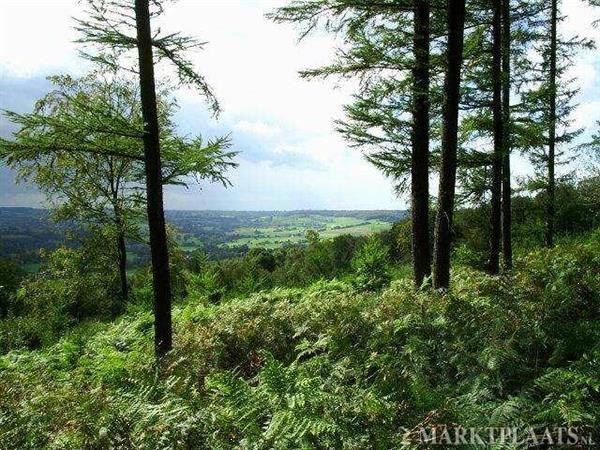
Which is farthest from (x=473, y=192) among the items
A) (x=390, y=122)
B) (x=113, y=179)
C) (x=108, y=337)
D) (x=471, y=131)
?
(x=113, y=179)

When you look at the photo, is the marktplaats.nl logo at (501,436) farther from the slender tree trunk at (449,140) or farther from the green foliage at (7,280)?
the green foliage at (7,280)

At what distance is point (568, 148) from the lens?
19.6 metres

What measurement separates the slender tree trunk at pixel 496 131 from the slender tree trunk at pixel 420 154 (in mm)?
3089

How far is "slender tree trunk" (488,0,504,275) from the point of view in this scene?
39.6ft

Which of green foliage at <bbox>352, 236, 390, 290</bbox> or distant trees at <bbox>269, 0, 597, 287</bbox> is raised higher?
distant trees at <bbox>269, 0, 597, 287</bbox>

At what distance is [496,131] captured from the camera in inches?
499

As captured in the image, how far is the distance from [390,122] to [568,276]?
4.87m

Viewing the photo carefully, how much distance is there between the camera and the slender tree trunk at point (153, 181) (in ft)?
26.8

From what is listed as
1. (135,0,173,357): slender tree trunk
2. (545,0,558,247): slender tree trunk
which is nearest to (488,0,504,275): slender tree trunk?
(545,0,558,247): slender tree trunk

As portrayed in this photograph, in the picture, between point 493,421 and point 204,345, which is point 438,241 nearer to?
point 204,345

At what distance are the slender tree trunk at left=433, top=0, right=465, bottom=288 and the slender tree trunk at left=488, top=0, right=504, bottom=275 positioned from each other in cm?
456

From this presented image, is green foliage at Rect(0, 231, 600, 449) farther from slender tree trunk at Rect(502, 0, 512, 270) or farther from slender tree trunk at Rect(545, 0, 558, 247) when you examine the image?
slender tree trunk at Rect(545, 0, 558, 247)

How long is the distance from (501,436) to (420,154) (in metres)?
7.65

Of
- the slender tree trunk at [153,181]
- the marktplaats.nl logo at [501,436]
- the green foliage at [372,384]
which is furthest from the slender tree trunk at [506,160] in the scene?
the marktplaats.nl logo at [501,436]
